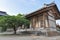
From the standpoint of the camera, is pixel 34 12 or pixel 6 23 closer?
pixel 6 23

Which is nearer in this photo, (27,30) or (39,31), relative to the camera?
(39,31)

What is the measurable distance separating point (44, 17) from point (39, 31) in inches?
88.9

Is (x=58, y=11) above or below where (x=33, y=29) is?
above

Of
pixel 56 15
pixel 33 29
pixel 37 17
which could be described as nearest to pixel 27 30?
pixel 33 29

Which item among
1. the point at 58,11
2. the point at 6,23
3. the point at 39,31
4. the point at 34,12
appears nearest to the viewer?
the point at 6,23

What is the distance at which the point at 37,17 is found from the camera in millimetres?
19266

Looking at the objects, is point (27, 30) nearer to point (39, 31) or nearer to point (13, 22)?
point (39, 31)

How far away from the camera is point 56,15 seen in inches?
864

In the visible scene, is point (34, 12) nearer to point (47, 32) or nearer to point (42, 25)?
point (42, 25)

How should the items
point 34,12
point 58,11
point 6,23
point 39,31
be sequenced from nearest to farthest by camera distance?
1. point 6,23
2. point 39,31
3. point 34,12
4. point 58,11

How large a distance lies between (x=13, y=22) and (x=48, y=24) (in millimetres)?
5287

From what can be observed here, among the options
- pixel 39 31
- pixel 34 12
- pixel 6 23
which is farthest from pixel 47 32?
pixel 6 23

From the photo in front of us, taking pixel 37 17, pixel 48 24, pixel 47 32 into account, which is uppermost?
pixel 37 17

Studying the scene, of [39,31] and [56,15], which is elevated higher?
[56,15]
